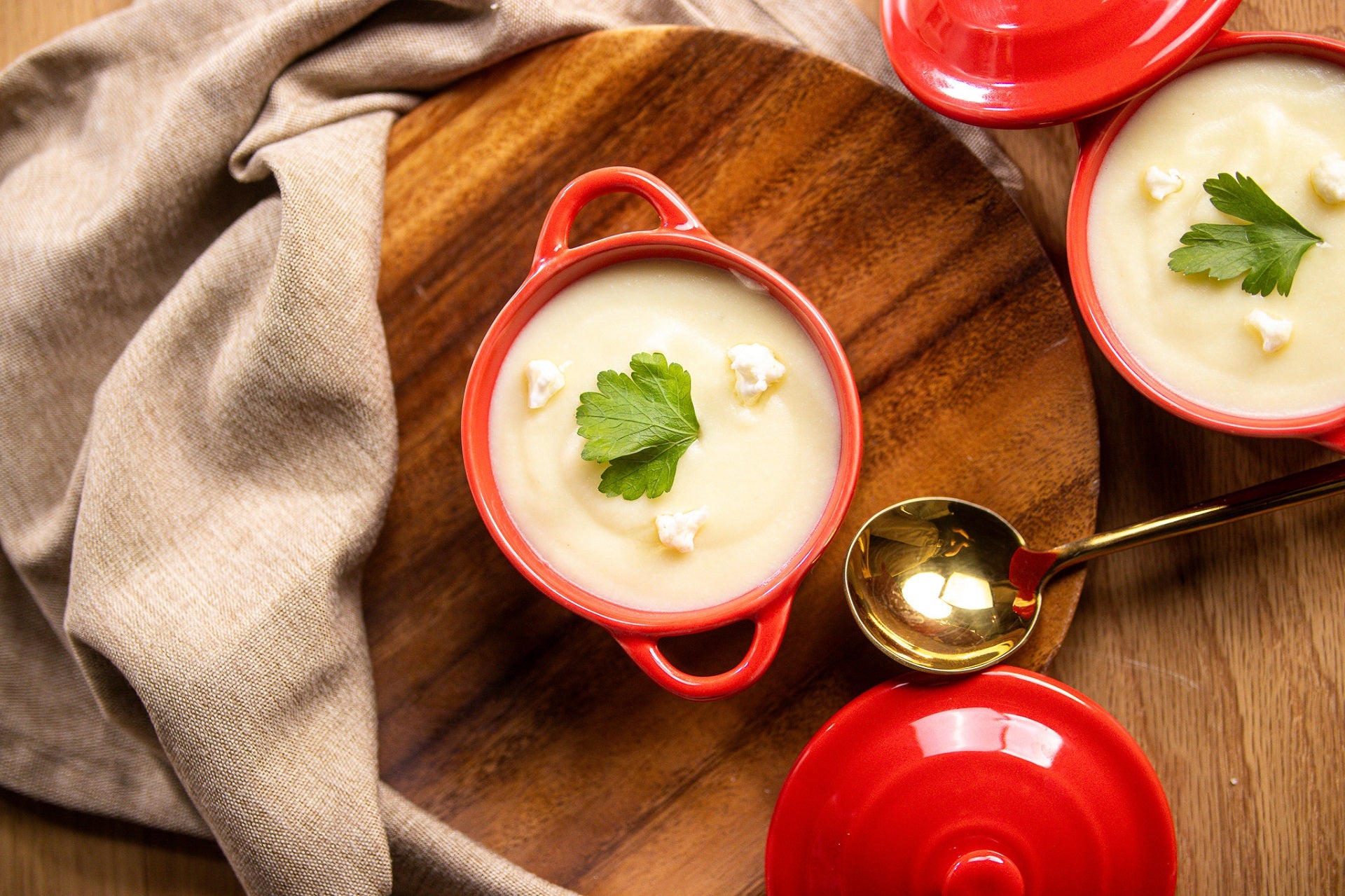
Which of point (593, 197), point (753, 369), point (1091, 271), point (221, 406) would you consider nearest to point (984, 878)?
point (753, 369)

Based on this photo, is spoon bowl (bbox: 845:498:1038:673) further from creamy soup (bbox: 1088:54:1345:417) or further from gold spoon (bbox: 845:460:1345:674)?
creamy soup (bbox: 1088:54:1345:417)

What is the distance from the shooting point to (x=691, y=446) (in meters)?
1.25

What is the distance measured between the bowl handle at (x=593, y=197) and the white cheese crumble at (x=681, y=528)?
379 millimetres

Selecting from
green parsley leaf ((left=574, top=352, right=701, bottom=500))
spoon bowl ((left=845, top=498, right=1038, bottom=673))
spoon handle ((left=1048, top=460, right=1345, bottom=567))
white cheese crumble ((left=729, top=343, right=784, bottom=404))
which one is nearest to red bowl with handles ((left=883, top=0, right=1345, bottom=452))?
spoon handle ((left=1048, top=460, right=1345, bottom=567))

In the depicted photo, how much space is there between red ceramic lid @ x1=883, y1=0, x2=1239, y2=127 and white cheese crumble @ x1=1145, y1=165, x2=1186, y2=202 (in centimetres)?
11

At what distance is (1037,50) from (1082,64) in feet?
0.20

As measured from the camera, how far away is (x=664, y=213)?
1.25 m

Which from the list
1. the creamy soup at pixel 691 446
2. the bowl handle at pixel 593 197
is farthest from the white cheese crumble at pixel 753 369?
the bowl handle at pixel 593 197

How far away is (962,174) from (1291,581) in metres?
0.80

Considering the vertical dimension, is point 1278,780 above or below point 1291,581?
below

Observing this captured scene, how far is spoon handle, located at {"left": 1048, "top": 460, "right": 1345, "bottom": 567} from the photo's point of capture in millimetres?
1264

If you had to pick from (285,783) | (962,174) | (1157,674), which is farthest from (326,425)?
(1157,674)

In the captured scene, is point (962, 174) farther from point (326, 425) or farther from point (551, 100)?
point (326, 425)

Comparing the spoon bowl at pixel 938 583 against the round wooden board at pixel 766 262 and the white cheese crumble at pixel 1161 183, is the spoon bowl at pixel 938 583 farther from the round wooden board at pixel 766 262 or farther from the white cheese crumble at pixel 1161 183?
the white cheese crumble at pixel 1161 183
